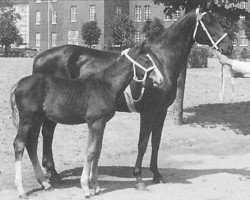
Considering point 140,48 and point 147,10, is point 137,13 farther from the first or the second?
point 140,48

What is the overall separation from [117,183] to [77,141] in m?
3.51

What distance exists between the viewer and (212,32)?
8.38 metres

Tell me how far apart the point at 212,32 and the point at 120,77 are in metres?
1.90

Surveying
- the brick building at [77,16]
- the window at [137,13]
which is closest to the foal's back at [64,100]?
the brick building at [77,16]

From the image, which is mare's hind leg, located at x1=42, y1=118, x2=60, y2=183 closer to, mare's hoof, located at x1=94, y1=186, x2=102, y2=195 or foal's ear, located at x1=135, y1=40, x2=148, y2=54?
mare's hoof, located at x1=94, y1=186, x2=102, y2=195

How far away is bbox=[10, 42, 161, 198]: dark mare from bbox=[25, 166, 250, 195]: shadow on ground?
815mm

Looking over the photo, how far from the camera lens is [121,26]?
46000 mm

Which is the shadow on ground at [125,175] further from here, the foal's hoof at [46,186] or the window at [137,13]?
the window at [137,13]

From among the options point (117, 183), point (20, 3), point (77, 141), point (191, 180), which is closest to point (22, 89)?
point (117, 183)

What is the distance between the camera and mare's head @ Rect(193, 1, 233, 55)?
8344 mm

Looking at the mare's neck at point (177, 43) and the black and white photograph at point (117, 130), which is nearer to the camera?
the black and white photograph at point (117, 130)

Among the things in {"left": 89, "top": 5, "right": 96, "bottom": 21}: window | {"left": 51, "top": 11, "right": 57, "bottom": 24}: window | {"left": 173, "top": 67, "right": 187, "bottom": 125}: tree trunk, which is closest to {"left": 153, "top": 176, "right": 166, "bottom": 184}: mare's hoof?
{"left": 173, "top": 67, "right": 187, "bottom": 125}: tree trunk

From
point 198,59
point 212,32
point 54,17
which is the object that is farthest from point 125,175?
point 54,17

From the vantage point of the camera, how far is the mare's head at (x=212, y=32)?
8.34m
